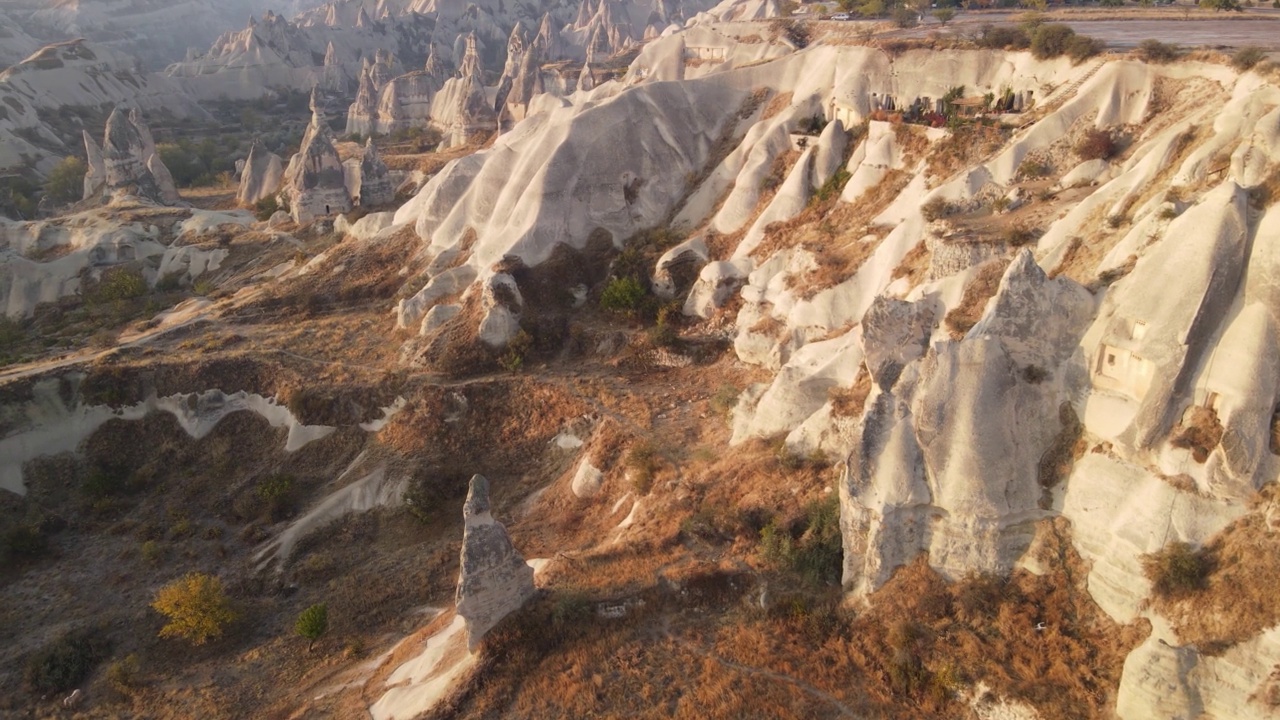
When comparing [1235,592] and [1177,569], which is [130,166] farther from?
[1235,592]

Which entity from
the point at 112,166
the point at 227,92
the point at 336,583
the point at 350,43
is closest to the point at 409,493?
the point at 336,583

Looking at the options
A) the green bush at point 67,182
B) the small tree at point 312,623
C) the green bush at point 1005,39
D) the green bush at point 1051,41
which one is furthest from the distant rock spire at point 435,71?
the small tree at point 312,623

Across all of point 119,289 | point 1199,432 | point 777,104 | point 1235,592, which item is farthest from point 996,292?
point 119,289

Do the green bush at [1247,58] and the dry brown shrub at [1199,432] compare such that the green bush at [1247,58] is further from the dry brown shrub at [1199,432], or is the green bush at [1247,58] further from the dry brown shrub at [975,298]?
the dry brown shrub at [1199,432]

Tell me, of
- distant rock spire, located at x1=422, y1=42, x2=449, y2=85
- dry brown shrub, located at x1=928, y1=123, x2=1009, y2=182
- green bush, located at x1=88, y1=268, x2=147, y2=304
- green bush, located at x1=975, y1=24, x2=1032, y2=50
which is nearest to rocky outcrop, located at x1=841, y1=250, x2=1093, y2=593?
dry brown shrub, located at x1=928, y1=123, x2=1009, y2=182

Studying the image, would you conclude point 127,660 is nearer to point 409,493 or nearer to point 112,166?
point 409,493

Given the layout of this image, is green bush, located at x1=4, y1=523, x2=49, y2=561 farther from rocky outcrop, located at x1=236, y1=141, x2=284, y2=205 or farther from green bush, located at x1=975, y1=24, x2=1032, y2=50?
green bush, located at x1=975, y1=24, x2=1032, y2=50
